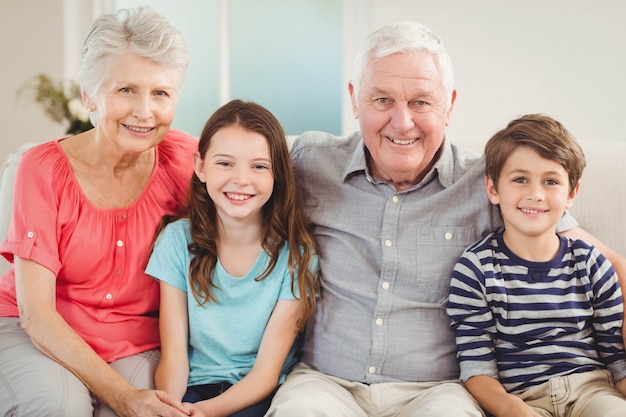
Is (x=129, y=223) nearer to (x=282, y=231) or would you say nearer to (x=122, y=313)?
(x=122, y=313)

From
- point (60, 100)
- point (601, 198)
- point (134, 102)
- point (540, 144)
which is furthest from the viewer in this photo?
point (60, 100)

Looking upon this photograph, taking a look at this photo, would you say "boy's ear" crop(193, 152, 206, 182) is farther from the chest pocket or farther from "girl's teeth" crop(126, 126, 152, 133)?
the chest pocket

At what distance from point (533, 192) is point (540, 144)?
11 centimetres

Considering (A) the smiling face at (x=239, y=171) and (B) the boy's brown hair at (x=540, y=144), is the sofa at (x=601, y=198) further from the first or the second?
(A) the smiling face at (x=239, y=171)

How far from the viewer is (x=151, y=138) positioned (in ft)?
5.82

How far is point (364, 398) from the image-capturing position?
169 centimetres

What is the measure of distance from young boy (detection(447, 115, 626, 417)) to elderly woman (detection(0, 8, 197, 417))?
0.80 meters

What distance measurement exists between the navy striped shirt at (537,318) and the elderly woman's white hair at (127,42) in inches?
Answer: 36.0

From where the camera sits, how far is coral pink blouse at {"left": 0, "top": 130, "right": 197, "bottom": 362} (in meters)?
1.71

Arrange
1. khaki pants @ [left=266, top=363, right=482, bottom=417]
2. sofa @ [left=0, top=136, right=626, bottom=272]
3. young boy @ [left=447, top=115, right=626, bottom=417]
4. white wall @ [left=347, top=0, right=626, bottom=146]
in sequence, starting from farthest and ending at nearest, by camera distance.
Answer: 1. white wall @ [left=347, top=0, right=626, bottom=146]
2. sofa @ [left=0, top=136, right=626, bottom=272]
3. young boy @ [left=447, top=115, right=626, bottom=417]
4. khaki pants @ [left=266, top=363, right=482, bottom=417]

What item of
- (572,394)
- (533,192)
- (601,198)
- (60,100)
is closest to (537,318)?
(572,394)

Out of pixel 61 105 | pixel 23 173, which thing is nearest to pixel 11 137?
pixel 61 105

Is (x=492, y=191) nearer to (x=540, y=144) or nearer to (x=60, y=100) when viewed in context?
(x=540, y=144)

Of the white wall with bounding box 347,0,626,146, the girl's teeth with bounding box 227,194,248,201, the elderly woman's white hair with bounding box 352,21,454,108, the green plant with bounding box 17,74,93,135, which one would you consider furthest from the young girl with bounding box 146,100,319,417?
the white wall with bounding box 347,0,626,146
